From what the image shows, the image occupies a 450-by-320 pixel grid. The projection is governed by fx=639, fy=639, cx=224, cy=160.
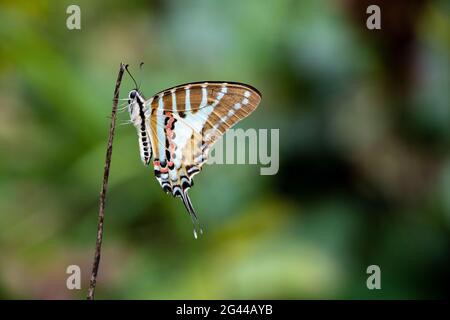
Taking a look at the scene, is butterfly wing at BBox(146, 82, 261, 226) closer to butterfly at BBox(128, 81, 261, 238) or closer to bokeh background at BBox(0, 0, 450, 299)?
butterfly at BBox(128, 81, 261, 238)

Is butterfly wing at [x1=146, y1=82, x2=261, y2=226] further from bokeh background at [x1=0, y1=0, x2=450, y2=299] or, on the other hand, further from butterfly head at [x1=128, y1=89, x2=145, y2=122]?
bokeh background at [x1=0, y1=0, x2=450, y2=299]

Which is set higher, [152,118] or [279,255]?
[152,118]

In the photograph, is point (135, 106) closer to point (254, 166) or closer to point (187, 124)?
point (187, 124)

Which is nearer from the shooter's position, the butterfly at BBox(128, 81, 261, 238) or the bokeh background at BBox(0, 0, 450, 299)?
the butterfly at BBox(128, 81, 261, 238)

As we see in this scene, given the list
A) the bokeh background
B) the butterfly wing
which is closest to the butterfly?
the butterfly wing

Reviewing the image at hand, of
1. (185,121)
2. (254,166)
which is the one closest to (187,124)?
(185,121)

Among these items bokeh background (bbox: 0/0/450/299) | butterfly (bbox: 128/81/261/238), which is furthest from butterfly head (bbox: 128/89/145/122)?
bokeh background (bbox: 0/0/450/299)

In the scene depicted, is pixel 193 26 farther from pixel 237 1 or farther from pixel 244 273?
pixel 244 273
